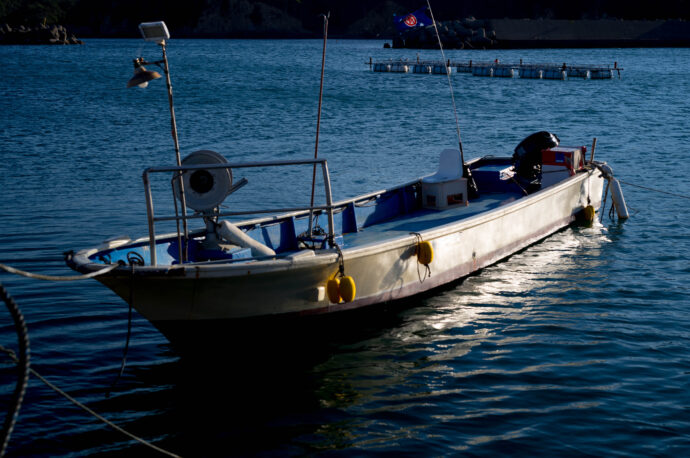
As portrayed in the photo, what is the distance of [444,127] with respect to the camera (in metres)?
40.4

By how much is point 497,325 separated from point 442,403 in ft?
9.71

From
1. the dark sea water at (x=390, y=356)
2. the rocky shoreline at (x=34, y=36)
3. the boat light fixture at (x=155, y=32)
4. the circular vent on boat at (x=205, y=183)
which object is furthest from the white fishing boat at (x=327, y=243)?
the rocky shoreline at (x=34, y=36)

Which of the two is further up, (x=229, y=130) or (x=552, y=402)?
(x=229, y=130)

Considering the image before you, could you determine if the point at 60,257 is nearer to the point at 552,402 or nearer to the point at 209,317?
the point at 209,317

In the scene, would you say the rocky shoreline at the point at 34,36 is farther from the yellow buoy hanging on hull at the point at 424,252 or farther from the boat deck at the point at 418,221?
the yellow buoy hanging on hull at the point at 424,252

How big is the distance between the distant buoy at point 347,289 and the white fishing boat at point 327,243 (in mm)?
16

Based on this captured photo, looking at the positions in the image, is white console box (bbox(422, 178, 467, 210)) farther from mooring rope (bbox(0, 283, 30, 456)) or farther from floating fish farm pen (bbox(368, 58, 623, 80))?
floating fish farm pen (bbox(368, 58, 623, 80))

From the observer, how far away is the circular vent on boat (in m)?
10.2

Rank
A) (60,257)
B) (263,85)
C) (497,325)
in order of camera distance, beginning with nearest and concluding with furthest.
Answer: (497,325) → (60,257) → (263,85)

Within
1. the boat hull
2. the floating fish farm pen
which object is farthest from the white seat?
the floating fish farm pen

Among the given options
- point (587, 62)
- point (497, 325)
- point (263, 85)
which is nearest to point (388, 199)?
point (497, 325)

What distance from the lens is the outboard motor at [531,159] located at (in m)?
17.5

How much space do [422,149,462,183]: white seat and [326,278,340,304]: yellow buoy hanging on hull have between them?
604cm

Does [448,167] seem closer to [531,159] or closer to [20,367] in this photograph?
[531,159]
